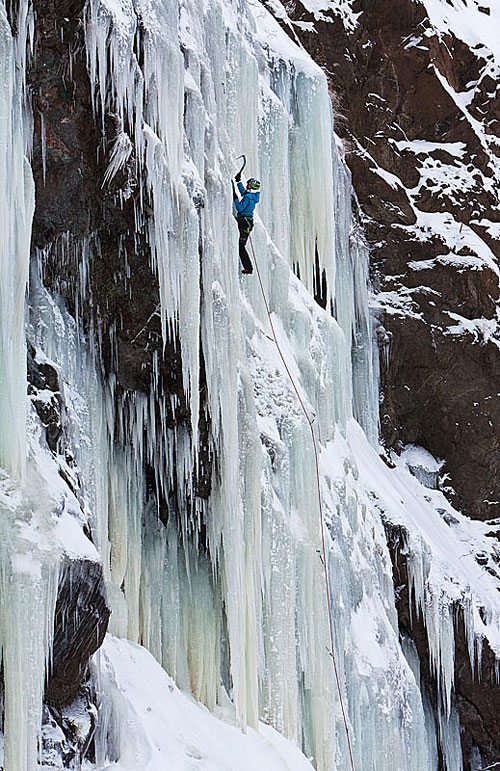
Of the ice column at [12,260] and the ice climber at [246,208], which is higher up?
the ice climber at [246,208]

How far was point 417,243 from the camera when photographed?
17.0 metres

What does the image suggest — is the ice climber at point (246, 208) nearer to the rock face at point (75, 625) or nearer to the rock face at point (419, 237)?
the rock face at point (75, 625)

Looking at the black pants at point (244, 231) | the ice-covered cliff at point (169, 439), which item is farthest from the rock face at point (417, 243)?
the black pants at point (244, 231)

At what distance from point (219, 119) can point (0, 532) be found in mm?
5062

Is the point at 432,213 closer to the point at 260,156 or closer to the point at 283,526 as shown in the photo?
the point at 260,156

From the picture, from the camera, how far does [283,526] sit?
10234 mm

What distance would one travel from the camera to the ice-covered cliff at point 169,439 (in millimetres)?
6508

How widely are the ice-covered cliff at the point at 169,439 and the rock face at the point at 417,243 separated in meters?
3.68

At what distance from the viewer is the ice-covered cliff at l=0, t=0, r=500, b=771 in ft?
21.4

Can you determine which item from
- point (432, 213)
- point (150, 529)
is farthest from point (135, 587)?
point (432, 213)

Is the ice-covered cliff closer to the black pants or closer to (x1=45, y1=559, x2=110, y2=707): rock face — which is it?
(x1=45, y1=559, x2=110, y2=707): rock face

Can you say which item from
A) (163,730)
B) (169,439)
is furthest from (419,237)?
(163,730)

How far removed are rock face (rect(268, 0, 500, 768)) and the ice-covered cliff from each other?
3.68 m

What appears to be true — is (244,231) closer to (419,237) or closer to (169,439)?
(169,439)
